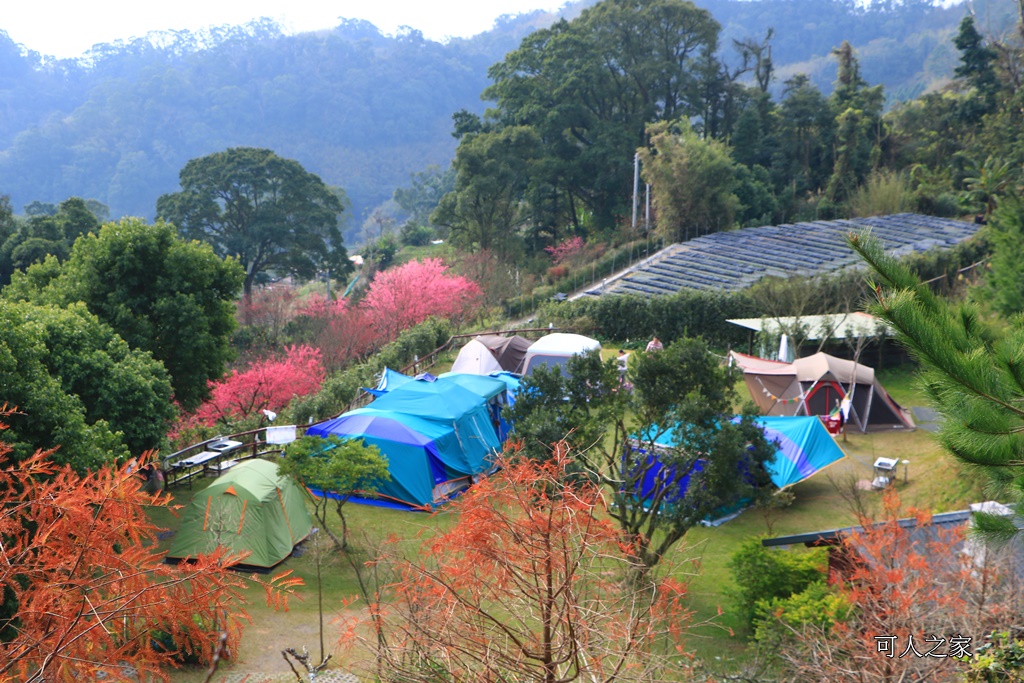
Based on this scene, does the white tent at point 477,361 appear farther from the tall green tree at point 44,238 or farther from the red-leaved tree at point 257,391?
the tall green tree at point 44,238

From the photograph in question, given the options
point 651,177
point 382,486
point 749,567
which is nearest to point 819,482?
point 749,567

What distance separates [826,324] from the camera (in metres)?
17.3

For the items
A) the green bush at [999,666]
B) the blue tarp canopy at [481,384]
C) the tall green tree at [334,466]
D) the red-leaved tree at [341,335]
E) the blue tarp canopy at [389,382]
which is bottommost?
the red-leaved tree at [341,335]

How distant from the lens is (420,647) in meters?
3.72

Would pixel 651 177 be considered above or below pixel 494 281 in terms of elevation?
above

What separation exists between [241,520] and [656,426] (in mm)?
4771

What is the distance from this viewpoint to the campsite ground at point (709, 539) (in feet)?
25.0

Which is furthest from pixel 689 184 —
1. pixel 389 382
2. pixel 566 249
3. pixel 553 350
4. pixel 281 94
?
pixel 281 94

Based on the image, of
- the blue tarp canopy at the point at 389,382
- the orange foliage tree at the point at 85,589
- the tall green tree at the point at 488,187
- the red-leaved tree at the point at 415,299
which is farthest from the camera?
the tall green tree at the point at 488,187

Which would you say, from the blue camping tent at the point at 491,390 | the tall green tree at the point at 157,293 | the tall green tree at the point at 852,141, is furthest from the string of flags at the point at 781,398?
the tall green tree at the point at 852,141

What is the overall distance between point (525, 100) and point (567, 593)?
116ft

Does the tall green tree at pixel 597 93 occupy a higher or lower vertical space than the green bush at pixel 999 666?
higher

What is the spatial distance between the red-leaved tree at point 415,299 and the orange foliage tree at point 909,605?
1808 centimetres

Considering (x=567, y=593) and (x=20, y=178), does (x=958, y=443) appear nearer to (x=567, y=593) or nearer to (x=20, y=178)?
(x=567, y=593)
